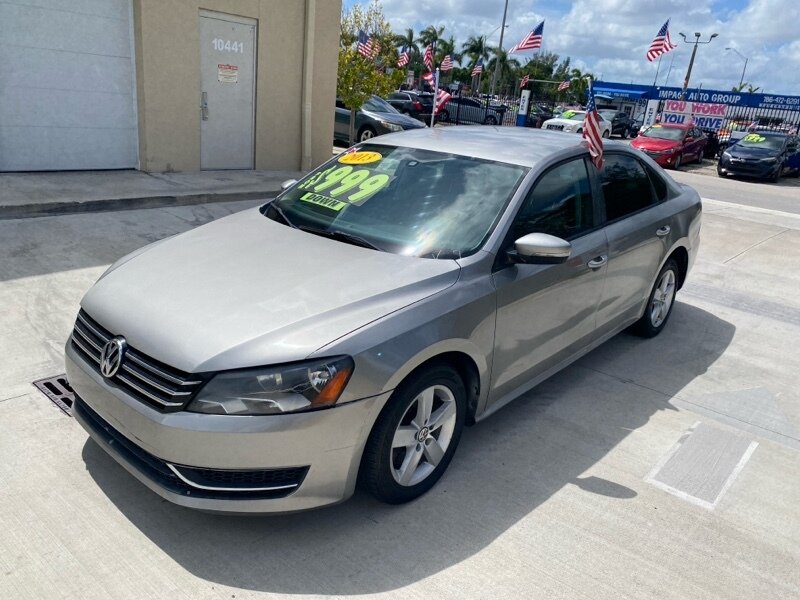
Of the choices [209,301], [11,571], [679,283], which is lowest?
[11,571]

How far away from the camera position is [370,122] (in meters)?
17.2

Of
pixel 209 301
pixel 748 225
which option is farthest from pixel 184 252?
pixel 748 225

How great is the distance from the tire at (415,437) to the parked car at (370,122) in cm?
1450

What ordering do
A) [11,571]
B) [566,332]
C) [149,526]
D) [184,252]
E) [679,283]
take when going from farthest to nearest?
[679,283] < [566,332] < [184,252] < [149,526] < [11,571]

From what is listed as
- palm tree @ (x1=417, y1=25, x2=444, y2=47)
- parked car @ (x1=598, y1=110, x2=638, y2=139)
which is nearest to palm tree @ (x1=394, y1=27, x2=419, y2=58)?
palm tree @ (x1=417, y1=25, x2=444, y2=47)

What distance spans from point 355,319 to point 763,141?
76.3 ft

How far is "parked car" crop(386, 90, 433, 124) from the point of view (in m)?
28.5

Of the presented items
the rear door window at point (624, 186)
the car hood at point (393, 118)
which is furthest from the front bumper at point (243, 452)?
the car hood at point (393, 118)

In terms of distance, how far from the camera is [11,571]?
A: 2.52m

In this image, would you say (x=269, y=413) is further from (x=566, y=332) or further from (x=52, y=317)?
(x=52, y=317)

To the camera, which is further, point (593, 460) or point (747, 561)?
point (593, 460)

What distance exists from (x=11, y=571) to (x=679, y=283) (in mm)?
5344

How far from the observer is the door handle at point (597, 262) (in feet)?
13.3

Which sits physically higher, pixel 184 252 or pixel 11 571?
pixel 184 252
